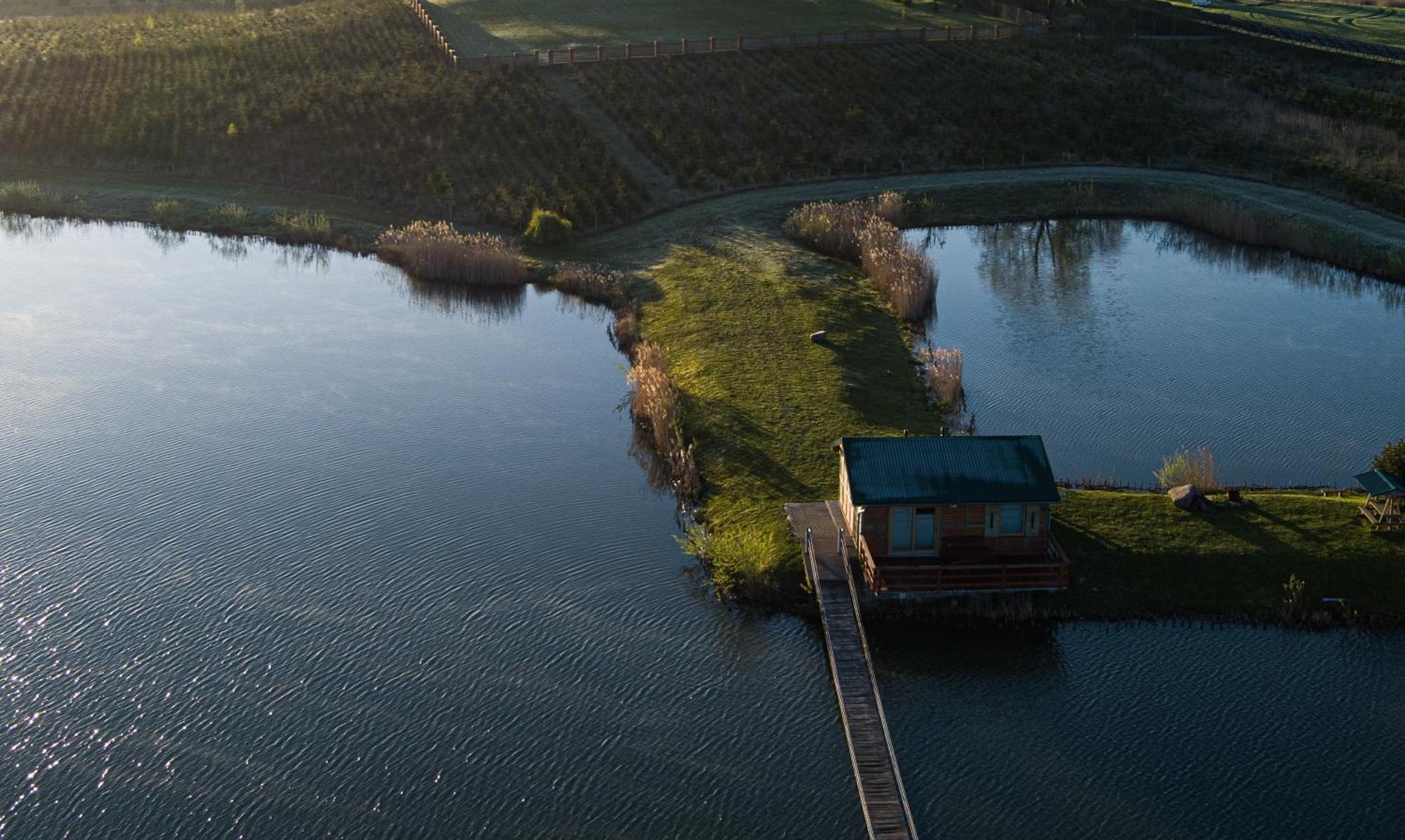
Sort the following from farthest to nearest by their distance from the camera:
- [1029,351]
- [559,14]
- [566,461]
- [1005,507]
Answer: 1. [559,14]
2. [1029,351]
3. [566,461]
4. [1005,507]

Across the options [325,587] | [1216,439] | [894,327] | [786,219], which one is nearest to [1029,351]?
[894,327]

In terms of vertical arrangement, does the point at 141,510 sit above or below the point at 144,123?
below

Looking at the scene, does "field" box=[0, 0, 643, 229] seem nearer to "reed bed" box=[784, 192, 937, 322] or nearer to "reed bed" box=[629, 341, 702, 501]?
"reed bed" box=[784, 192, 937, 322]

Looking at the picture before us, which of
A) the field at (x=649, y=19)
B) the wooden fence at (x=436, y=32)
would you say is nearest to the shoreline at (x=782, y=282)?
the wooden fence at (x=436, y=32)

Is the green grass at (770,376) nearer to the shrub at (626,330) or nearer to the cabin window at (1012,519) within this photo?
the shrub at (626,330)

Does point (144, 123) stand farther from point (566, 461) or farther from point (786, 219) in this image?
point (566, 461)

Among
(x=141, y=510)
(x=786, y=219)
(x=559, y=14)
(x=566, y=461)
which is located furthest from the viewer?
(x=559, y=14)
